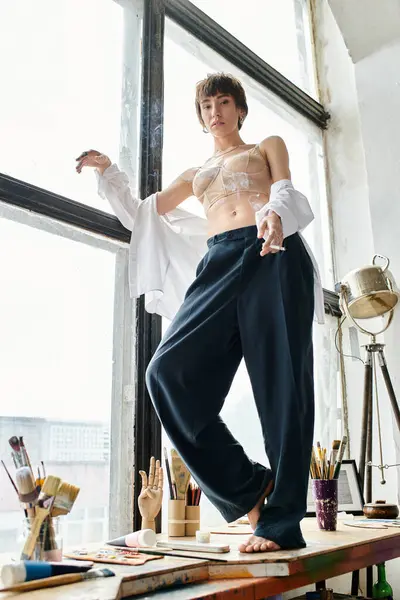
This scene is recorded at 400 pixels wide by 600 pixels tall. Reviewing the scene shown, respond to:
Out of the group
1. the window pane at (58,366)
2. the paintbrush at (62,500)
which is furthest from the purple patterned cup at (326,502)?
the paintbrush at (62,500)

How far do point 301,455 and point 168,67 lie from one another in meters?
1.74

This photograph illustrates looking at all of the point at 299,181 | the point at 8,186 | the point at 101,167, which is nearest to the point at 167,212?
the point at 101,167

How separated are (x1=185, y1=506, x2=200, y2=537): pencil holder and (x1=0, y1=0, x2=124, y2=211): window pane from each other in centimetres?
103

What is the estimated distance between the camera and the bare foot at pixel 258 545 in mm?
1375

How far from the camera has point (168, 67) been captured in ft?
8.42

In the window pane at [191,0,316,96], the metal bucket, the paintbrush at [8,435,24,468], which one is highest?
the window pane at [191,0,316,96]

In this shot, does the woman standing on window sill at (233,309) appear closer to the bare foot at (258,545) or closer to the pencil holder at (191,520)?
the bare foot at (258,545)

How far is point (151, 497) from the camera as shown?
1.70 meters

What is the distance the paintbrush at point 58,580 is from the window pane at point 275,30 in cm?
268

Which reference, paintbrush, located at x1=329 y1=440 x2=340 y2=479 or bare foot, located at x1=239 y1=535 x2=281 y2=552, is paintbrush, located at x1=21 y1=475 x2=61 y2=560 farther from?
paintbrush, located at x1=329 y1=440 x2=340 y2=479

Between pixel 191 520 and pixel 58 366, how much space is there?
0.59 meters

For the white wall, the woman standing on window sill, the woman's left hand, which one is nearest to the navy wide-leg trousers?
the woman standing on window sill

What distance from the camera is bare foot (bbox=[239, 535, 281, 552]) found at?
1375mm

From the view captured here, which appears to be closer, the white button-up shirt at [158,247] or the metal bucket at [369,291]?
the white button-up shirt at [158,247]
